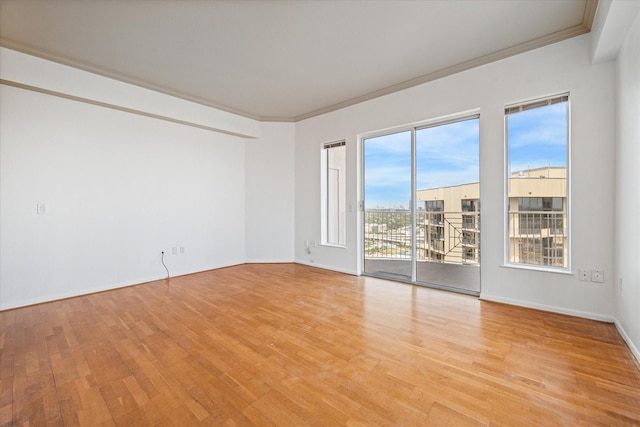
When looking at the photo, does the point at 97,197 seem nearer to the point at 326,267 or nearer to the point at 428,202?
the point at 326,267

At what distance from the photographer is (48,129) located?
3211 millimetres

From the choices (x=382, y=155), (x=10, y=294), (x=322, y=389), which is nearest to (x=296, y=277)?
(x=382, y=155)

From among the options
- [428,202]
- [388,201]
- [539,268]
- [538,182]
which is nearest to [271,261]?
[388,201]

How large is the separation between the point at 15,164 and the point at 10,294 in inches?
57.3

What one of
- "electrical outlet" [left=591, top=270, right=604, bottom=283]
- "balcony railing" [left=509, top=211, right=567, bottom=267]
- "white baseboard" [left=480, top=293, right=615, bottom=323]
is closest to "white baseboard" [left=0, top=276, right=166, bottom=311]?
"white baseboard" [left=480, top=293, right=615, bottom=323]

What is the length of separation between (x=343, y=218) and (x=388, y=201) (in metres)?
1.02

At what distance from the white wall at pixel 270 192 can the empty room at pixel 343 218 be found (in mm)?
597

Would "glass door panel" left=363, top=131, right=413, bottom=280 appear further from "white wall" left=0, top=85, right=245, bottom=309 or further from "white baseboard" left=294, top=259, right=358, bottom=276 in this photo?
"white wall" left=0, top=85, right=245, bottom=309

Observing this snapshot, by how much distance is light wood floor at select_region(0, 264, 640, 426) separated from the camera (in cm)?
146

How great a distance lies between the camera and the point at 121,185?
3.79 m

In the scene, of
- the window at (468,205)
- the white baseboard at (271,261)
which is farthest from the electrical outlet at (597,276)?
the white baseboard at (271,261)

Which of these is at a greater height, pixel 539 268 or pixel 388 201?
pixel 388 201

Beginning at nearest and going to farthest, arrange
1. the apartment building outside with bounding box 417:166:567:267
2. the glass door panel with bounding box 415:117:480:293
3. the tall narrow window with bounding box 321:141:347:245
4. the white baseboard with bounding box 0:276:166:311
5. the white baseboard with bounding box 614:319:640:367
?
the white baseboard with bounding box 614:319:640:367, the apartment building outside with bounding box 417:166:567:267, the white baseboard with bounding box 0:276:166:311, the glass door panel with bounding box 415:117:480:293, the tall narrow window with bounding box 321:141:347:245

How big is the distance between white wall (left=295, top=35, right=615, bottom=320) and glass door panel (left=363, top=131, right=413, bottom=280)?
35 centimetres
